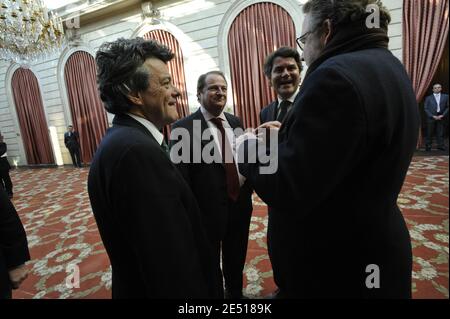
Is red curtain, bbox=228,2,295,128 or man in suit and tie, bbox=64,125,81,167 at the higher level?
red curtain, bbox=228,2,295,128

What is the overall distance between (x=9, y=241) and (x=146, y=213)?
914mm

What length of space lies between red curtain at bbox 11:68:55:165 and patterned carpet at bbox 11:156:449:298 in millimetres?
6187

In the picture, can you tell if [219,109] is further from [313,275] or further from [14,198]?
[14,198]

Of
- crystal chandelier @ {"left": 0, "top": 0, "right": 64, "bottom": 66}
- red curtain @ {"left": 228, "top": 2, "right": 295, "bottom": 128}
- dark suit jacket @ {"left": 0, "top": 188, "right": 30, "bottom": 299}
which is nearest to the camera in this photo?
dark suit jacket @ {"left": 0, "top": 188, "right": 30, "bottom": 299}

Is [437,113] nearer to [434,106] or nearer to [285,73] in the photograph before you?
[434,106]

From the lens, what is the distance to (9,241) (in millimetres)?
1260

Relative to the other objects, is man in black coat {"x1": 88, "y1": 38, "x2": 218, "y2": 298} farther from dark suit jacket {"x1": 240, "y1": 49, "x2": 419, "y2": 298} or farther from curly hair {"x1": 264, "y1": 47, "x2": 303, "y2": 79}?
curly hair {"x1": 264, "y1": 47, "x2": 303, "y2": 79}

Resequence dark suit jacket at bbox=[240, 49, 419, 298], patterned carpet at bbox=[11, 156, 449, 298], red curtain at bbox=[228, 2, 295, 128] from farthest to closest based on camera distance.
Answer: red curtain at bbox=[228, 2, 295, 128] → patterned carpet at bbox=[11, 156, 449, 298] → dark suit jacket at bbox=[240, 49, 419, 298]

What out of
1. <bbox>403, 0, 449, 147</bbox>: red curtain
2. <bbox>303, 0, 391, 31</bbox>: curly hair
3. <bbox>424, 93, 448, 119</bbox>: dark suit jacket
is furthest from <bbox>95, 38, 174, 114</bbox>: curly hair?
<bbox>424, 93, 448, 119</bbox>: dark suit jacket

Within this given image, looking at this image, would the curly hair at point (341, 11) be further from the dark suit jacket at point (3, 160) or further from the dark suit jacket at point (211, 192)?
the dark suit jacket at point (3, 160)

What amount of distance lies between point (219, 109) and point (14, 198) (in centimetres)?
602

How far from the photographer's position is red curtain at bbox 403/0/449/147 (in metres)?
5.43

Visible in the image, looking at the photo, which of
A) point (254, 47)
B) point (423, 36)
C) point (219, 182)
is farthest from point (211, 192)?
point (423, 36)

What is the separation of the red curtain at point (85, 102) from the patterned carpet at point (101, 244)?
15.0 ft
